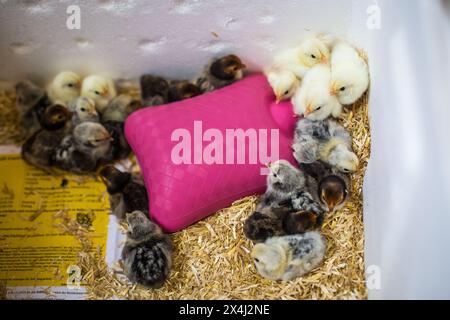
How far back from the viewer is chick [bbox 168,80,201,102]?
2094mm

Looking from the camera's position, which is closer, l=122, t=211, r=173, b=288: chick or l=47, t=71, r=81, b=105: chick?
l=122, t=211, r=173, b=288: chick

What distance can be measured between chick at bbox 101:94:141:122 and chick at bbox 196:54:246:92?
271mm

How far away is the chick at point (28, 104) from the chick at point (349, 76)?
113 cm

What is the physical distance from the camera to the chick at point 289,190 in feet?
5.83

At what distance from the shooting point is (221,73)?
2059 mm

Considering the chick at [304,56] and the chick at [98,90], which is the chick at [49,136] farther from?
the chick at [304,56]

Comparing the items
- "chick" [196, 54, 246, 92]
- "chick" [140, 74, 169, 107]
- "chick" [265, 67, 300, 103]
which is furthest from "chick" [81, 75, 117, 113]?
"chick" [265, 67, 300, 103]

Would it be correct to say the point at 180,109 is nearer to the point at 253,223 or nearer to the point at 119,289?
the point at 253,223

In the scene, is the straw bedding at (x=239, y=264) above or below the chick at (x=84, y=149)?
below

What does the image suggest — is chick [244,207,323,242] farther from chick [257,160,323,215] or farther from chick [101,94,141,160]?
chick [101,94,141,160]

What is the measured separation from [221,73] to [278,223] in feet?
2.08

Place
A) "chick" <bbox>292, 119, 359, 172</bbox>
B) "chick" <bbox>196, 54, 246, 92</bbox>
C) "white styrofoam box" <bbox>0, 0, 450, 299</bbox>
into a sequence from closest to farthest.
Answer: "white styrofoam box" <bbox>0, 0, 450, 299</bbox>
"chick" <bbox>292, 119, 359, 172</bbox>
"chick" <bbox>196, 54, 246, 92</bbox>

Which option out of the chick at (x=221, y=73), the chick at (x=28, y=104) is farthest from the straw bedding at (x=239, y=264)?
the chick at (x=28, y=104)

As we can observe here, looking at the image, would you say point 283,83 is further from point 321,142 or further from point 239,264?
point 239,264
